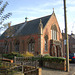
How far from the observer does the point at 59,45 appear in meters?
27.4

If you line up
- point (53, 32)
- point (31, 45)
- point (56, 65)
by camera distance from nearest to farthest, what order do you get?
point (56, 65) → point (31, 45) → point (53, 32)

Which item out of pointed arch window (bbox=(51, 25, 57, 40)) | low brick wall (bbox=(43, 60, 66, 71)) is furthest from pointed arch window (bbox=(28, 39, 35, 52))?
low brick wall (bbox=(43, 60, 66, 71))

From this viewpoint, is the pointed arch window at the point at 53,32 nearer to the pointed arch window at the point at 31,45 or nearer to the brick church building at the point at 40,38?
the brick church building at the point at 40,38

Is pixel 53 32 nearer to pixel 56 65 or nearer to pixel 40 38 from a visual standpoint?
pixel 40 38

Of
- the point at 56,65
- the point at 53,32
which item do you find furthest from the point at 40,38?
the point at 56,65

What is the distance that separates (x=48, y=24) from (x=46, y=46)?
4.99 metres

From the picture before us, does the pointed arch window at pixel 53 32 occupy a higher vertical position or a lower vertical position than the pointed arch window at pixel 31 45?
higher

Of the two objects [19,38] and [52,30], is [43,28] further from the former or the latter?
[19,38]

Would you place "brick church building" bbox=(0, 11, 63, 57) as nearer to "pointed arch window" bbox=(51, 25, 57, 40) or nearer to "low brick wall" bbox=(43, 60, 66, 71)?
"pointed arch window" bbox=(51, 25, 57, 40)

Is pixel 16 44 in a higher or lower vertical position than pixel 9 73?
higher

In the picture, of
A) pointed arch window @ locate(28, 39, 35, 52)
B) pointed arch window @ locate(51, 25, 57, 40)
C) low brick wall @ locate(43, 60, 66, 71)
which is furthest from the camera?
pointed arch window @ locate(51, 25, 57, 40)

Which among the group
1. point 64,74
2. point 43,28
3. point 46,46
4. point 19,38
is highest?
point 43,28

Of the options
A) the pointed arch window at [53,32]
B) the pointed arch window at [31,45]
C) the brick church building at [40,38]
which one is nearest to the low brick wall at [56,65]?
the brick church building at [40,38]

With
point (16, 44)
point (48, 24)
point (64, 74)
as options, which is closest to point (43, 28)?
point (48, 24)
